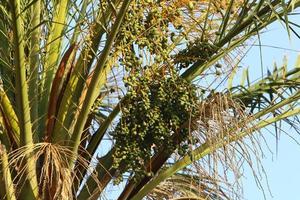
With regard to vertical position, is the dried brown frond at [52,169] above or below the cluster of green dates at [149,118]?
below

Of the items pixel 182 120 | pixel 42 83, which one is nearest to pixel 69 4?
pixel 42 83

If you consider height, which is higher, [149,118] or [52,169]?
[149,118]

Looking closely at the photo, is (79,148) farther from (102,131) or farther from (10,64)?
(10,64)

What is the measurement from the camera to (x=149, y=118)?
327cm

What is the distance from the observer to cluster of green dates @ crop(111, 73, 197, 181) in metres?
3.28

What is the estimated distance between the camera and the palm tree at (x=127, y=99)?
3281 millimetres

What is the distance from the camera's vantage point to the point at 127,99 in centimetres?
336

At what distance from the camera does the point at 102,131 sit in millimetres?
3654

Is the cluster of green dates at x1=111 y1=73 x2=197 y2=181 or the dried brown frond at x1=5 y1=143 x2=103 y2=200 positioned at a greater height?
the cluster of green dates at x1=111 y1=73 x2=197 y2=181

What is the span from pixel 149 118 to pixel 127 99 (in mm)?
165

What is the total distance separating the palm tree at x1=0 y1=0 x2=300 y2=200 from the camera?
10.8 feet

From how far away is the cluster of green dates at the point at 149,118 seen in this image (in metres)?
3.28

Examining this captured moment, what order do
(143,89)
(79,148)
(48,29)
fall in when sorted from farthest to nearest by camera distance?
(48,29), (79,148), (143,89)

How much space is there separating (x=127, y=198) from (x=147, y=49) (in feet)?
2.78
